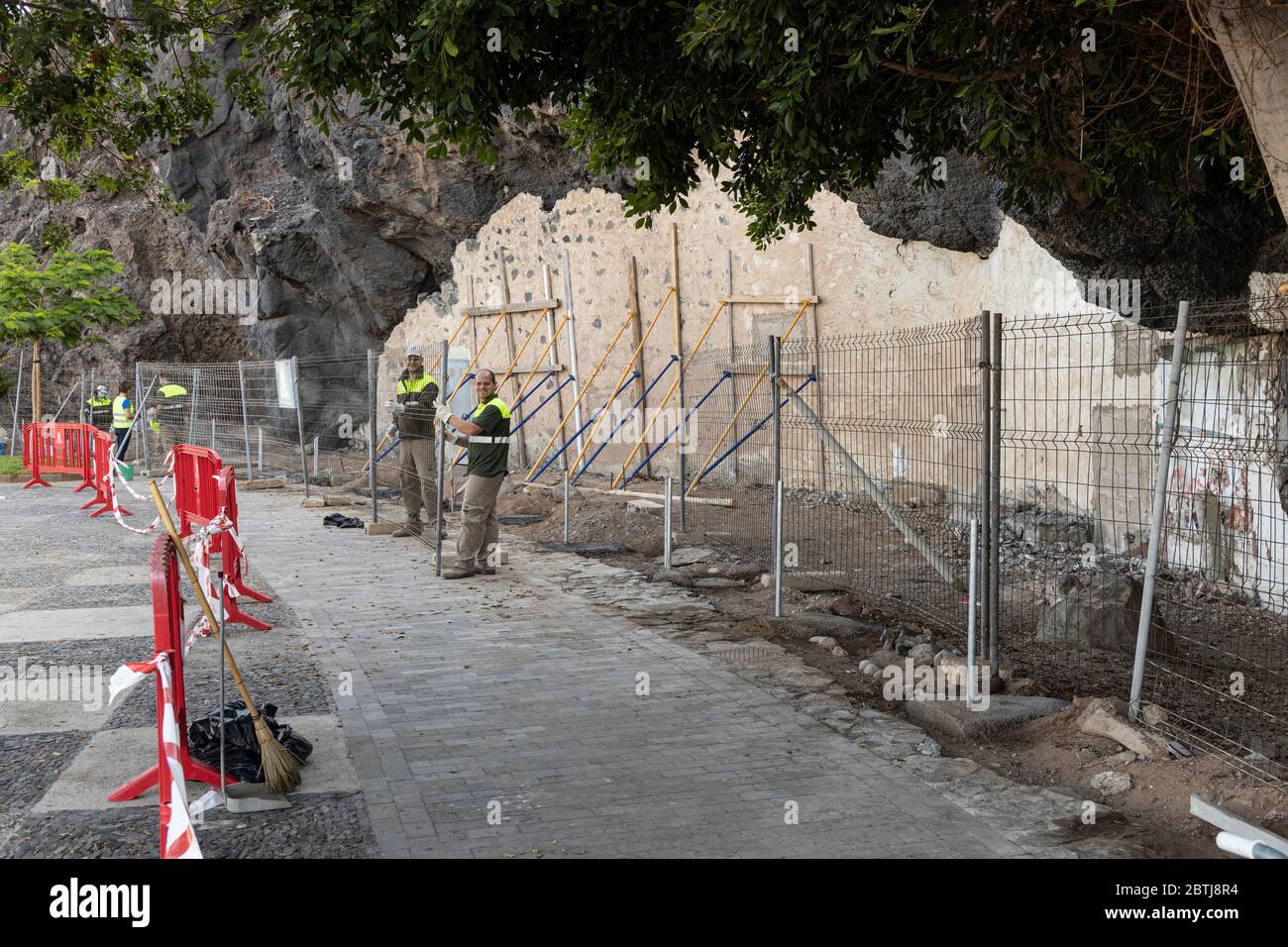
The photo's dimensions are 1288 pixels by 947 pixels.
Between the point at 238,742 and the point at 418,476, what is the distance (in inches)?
342

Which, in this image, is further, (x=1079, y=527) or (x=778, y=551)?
(x=1079, y=527)

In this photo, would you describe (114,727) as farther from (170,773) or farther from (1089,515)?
(1089,515)

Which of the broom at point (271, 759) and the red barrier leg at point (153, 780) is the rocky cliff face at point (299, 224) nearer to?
the broom at point (271, 759)

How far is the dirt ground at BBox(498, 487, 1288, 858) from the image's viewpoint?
4852mm

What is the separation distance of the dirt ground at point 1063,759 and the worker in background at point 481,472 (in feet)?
7.68

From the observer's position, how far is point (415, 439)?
1399 centimetres

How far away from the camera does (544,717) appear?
251 inches

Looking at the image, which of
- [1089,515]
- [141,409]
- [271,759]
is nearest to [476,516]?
[1089,515]

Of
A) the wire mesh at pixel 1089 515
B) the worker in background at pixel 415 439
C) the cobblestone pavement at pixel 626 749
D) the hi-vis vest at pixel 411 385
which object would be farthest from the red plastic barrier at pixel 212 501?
the wire mesh at pixel 1089 515

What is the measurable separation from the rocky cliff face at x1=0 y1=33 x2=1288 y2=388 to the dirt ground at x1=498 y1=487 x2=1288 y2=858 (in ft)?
14.5

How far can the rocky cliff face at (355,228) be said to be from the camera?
35.9ft

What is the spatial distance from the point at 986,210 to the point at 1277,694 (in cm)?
821
